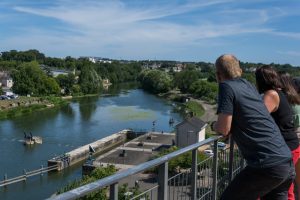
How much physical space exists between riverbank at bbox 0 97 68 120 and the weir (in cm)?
1729

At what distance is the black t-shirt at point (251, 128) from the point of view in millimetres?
2764

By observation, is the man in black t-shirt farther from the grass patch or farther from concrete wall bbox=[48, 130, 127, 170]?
the grass patch

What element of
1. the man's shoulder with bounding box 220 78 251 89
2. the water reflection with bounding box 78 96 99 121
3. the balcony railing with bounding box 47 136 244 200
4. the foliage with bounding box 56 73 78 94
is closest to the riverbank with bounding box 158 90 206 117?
the water reflection with bounding box 78 96 99 121

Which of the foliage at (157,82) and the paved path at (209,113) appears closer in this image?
the paved path at (209,113)

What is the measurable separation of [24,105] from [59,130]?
2198cm

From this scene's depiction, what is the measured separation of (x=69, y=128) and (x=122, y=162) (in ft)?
49.3

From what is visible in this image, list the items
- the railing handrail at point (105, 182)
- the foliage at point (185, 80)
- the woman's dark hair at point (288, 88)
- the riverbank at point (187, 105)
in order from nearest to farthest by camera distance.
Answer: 1. the railing handrail at point (105, 182)
2. the woman's dark hair at point (288, 88)
3. the riverbank at point (187, 105)
4. the foliage at point (185, 80)

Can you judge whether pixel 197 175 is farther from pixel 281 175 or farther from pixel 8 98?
pixel 8 98

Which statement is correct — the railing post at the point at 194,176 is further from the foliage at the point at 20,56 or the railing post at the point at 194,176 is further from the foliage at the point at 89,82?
the foliage at the point at 20,56

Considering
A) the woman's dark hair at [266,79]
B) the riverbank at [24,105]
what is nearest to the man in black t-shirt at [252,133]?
the woman's dark hair at [266,79]

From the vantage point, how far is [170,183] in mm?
3438

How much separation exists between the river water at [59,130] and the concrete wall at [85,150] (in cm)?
61

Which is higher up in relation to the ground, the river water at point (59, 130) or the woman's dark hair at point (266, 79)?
the woman's dark hair at point (266, 79)

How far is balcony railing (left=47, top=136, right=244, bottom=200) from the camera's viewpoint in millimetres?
2311
